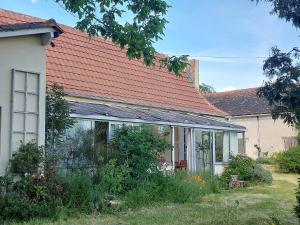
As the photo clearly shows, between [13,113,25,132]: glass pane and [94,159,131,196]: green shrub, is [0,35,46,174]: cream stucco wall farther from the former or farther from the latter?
[94,159,131,196]: green shrub

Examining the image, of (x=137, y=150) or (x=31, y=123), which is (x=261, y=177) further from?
(x=31, y=123)

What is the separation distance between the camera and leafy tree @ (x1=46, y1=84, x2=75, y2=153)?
14.2 m

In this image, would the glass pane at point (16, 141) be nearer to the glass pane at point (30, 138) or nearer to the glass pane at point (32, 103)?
the glass pane at point (30, 138)

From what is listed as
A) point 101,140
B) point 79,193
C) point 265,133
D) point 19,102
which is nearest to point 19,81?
point 19,102

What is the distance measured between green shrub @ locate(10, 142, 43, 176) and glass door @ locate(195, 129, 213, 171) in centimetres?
1261

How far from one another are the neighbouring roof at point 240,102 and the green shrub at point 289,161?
957 centimetres

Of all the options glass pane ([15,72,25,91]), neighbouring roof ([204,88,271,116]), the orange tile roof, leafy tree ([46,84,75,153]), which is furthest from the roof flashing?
neighbouring roof ([204,88,271,116])

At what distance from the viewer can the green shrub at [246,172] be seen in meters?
22.2

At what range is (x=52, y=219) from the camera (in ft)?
36.8

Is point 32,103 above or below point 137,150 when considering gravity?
above

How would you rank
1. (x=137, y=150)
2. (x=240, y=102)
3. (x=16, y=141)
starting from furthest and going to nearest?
1. (x=240, y=102)
2. (x=137, y=150)
3. (x=16, y=141)

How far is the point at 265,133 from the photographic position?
129 ft

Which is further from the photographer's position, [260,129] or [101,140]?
[260,129]

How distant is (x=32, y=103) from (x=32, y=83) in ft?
1.79
